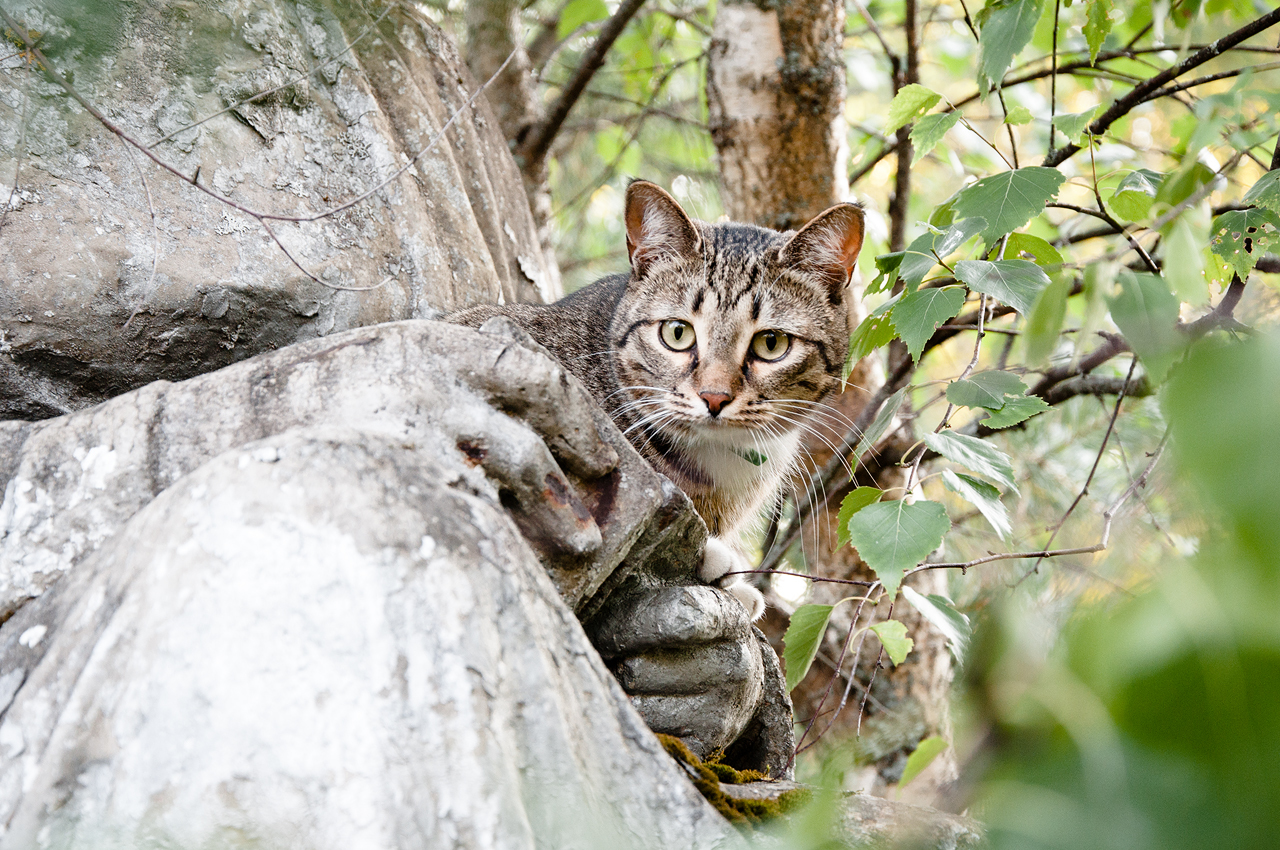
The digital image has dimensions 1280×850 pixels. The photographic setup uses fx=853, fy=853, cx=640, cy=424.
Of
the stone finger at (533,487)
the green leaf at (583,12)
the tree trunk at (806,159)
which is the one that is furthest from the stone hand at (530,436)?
the green leaf at (583,12)

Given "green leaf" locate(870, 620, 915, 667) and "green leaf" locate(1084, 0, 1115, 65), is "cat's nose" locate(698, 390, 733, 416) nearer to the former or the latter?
"green leaf" locate(870, 620, 915, 667)

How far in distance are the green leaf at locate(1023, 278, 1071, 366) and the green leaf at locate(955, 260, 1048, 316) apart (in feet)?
2.11

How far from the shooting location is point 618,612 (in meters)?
1.48

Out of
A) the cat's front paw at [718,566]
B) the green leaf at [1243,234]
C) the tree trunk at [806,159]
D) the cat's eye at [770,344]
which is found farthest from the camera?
the tree trunk at [806,159]

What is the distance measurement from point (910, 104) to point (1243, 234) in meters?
0.60

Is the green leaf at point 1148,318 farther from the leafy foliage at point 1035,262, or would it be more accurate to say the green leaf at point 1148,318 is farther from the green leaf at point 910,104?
the green leaf at point 910,104

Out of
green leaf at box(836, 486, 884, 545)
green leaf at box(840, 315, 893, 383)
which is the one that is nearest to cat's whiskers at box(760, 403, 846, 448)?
green leaf at box(840, 315, 893, 383)

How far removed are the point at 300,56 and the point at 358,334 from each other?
944mm

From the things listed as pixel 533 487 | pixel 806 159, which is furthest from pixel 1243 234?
pixel 806 159

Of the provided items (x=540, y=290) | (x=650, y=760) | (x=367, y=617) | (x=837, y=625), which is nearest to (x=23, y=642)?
(x=367, y=617)

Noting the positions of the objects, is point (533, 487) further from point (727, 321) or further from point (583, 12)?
point (583, 12)

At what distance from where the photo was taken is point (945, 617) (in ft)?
4.02

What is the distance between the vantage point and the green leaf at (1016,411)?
4.20 ft

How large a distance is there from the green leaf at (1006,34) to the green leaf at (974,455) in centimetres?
57
